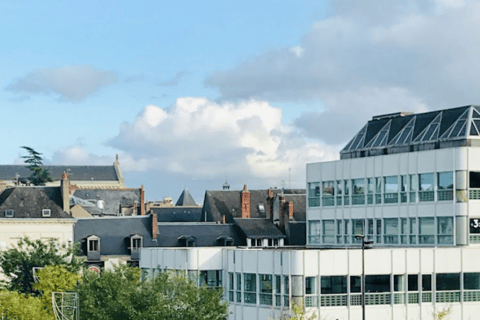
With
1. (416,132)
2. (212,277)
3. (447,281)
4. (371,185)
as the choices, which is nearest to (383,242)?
(371,185)

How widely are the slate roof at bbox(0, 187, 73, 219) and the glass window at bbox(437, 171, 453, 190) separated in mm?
50774

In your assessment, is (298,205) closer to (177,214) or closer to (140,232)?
(140,232)

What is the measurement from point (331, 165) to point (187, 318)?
84.5 feet

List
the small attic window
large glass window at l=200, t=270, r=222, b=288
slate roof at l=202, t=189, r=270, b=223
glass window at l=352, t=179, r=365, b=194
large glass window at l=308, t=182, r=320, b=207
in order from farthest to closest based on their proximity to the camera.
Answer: the small attic window
slate roof at l=202, t=189, r=270, b=223
large glass window at l=308, t=182, r=320, b=207
glass window at l=352, t=179, r=365, b=194
large glass window at l=200, t=270, r=222, b=288

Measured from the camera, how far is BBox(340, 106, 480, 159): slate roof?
6681 centimetres

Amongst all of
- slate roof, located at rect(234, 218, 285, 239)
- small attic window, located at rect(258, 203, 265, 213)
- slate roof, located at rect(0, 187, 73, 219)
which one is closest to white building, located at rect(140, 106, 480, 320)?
slate roof, located at rect(234, 218, 285, 239)

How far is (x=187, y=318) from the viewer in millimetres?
49750

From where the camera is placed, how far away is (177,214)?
143 metres

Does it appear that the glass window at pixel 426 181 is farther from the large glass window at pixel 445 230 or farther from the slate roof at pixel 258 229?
the slate roof at pixel 258 229

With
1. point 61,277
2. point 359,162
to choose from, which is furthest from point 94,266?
point 359,162

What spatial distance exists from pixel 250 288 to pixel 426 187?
15.3 metres

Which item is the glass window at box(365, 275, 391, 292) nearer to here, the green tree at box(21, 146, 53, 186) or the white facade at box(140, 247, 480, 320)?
the white facade at box(140, 247, 480, 320)

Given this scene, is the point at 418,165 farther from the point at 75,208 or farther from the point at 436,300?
the point at 75,208

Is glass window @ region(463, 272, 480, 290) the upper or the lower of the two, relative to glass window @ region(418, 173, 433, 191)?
lower
